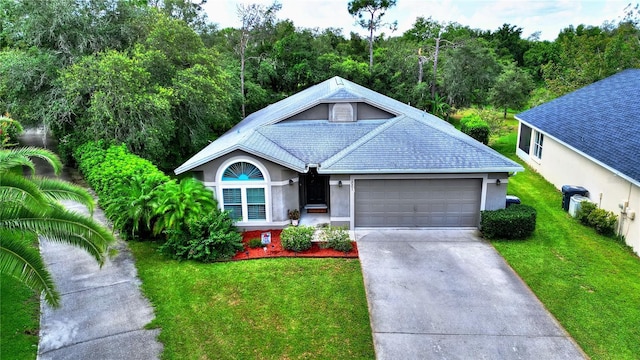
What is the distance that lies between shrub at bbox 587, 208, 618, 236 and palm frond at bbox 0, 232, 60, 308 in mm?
15858

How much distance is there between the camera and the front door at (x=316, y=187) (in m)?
16.5

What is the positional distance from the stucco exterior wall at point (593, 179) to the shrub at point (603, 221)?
20 cm

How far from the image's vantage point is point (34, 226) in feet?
28.2

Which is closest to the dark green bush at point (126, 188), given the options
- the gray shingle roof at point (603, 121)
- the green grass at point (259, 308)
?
the green grass at point (259, 308)

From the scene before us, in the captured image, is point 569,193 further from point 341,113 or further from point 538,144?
point 341,113

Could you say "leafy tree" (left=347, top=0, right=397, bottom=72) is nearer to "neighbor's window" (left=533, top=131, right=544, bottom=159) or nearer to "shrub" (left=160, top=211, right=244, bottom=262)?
"neighbor's window" (left=533, top=131, right=544, bottom=159)

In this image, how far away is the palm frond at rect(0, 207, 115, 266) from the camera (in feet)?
28.1

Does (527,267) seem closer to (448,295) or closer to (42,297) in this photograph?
(448,295)

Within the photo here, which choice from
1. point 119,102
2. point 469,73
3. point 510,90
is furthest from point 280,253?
point 469,73

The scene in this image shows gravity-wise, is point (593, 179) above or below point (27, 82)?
below

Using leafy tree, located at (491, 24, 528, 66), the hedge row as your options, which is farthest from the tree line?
leafy tree, located at (491, 24, 528, 66)

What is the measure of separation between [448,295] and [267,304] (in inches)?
178

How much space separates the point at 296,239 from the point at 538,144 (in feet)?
50.4

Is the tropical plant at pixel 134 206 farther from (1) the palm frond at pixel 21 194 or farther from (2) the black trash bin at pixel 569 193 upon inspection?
(2) the black trash bin at pixel 569 193
